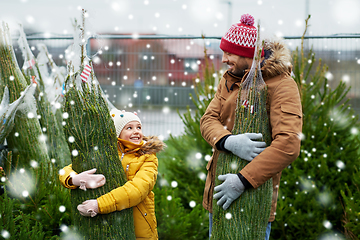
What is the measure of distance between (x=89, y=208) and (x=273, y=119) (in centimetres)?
113

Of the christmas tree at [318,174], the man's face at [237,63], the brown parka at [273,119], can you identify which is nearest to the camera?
the brown parka at [273,119]

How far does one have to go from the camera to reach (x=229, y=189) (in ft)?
5.67

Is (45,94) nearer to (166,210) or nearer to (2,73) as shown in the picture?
(2,73)

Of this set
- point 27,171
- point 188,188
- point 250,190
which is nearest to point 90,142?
point 250,190

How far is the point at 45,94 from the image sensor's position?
139 inches

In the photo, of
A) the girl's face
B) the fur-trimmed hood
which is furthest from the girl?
the fur-trimmed hood

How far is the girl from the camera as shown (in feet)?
5.73

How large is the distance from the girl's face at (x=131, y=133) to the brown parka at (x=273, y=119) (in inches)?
16.9

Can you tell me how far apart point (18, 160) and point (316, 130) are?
10.1ft

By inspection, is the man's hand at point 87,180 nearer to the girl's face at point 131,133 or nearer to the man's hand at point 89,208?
the man's hand at point 89,208

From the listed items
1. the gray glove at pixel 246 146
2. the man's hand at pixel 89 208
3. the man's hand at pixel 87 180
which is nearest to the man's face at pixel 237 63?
the gray glove at pixel 246 146

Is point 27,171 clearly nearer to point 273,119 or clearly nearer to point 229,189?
point 229,189

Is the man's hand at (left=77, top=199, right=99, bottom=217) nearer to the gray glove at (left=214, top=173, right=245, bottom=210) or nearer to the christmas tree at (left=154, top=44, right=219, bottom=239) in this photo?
the gray glove at (left=214, top=173, right=245, bottom=210)

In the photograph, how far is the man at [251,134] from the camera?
1.69 m
